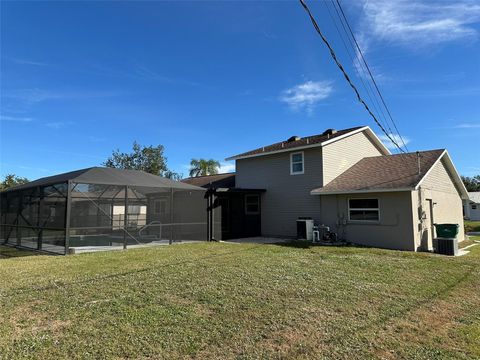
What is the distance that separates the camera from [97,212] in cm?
1378

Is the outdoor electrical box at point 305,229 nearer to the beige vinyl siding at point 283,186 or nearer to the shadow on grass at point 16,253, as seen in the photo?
the beige vinyl siding at point 283,186

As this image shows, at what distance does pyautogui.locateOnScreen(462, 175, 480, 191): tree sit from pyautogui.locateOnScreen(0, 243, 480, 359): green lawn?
67.2 m

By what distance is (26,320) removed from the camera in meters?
4.40

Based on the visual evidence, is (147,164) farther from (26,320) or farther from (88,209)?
(26,320)

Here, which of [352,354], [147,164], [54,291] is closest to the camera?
[352,354]

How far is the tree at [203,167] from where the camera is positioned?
3775cm

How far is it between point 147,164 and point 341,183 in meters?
34.9

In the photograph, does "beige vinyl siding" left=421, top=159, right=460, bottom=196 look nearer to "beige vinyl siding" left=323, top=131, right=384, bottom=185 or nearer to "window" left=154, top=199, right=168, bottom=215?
"beige vinyl siding" left=323, top=131, right=384, bottom=185

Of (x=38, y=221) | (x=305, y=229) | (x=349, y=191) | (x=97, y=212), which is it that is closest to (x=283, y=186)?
(x=305, y=229)

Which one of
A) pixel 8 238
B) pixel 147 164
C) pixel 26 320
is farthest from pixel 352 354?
pixel 147 164

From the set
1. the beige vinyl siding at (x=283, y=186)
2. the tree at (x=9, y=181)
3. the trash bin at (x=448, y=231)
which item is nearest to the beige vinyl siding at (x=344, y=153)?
the beige vinyl siding at (x=283, y=186)

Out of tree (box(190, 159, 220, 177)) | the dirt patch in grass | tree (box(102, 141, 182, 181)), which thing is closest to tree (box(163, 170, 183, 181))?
tree (box(102, 141, 182, 181))

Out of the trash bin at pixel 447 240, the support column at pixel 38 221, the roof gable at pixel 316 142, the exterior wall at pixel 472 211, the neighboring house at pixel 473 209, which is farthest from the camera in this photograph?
the exterior wall at pixel 472 211

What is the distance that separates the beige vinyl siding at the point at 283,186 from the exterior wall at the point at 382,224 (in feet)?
3.24
